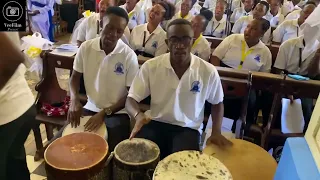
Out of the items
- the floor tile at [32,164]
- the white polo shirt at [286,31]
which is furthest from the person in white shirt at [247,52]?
the floor tile at [32,164]

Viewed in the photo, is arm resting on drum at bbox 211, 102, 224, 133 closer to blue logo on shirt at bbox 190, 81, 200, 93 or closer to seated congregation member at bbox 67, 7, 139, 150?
blue logo on shirt at bbox 190, 81, 200, 93

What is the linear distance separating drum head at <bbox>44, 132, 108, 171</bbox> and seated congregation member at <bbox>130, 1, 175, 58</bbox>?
5.50 ft

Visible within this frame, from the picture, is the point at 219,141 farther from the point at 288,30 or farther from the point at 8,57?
the point at 288,30

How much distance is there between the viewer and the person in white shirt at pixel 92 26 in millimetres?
A: 3211

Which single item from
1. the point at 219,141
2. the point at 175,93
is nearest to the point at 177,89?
the point at 175,93

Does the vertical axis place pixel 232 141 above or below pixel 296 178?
below

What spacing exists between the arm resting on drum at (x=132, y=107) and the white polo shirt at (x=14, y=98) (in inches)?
21.8

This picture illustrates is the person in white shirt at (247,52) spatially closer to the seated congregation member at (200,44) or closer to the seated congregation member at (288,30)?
the seated congregation member at (200,44)

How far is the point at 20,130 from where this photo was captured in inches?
50.5

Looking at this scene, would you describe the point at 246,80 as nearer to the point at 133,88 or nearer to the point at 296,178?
the point at 133,88

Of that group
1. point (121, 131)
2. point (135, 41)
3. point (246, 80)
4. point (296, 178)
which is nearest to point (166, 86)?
point (121, 131)

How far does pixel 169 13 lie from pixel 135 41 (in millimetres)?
862

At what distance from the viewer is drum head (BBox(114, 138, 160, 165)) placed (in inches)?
55.4

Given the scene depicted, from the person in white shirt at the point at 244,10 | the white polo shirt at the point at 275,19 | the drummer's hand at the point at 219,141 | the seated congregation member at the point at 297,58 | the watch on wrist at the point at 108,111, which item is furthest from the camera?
the person in white shirt at the point at 244,10
